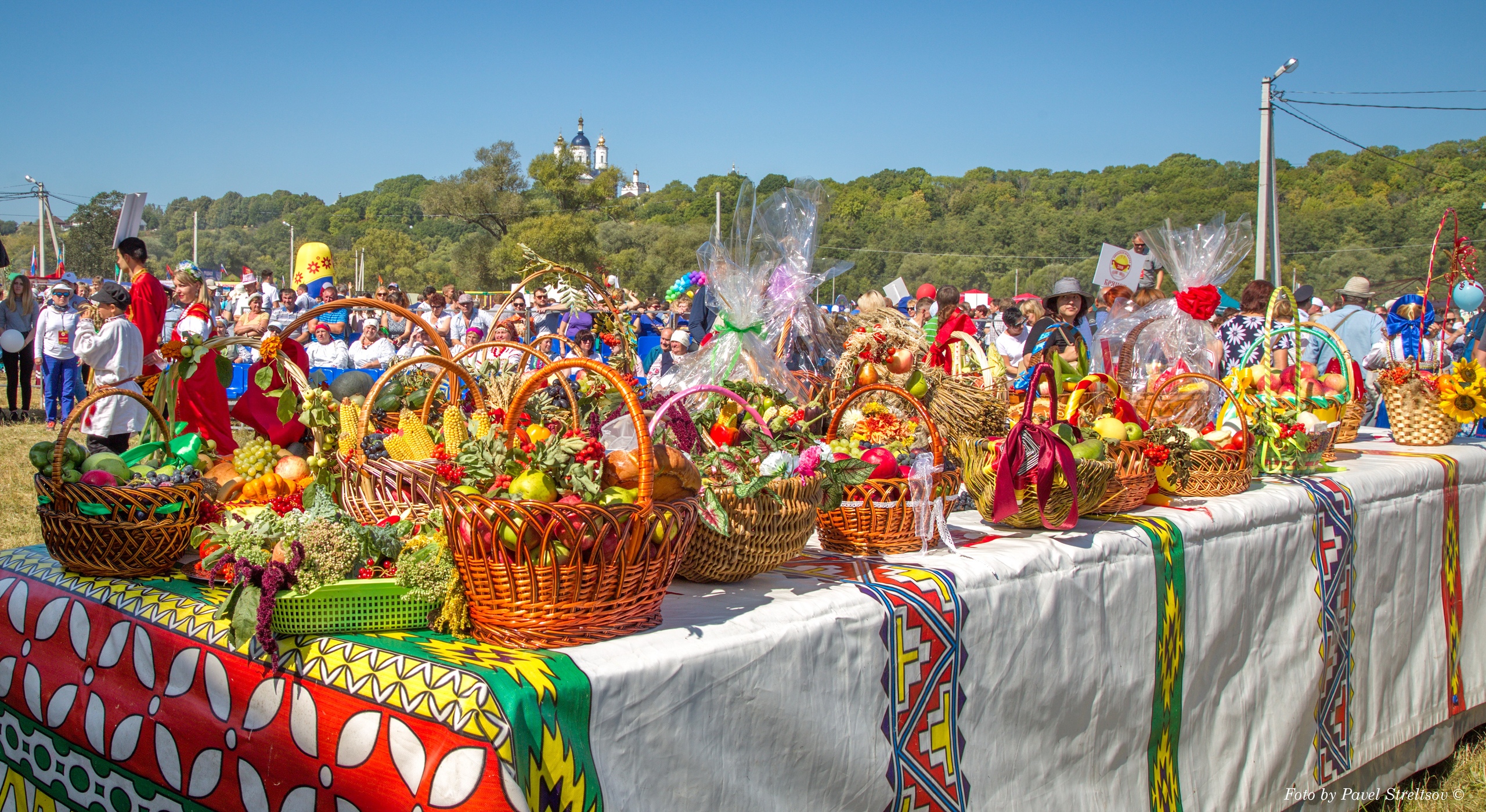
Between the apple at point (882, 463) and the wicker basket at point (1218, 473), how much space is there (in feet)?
3.42

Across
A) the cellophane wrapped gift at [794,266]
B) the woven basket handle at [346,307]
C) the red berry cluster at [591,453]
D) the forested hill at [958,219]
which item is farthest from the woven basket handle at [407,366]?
the forested hill at [958,219]

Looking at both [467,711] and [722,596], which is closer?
[467,711]

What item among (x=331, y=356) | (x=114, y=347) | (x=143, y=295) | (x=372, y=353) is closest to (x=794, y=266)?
(x=143, y=295)

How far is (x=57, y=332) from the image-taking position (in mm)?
9117

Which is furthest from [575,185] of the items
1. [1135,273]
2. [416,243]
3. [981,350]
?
[981,350]

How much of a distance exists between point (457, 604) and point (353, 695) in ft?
0.71

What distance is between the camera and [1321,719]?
2.86 m

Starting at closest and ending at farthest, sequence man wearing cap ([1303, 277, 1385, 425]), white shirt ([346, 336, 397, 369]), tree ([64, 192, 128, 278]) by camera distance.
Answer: man wearing cap ([1303, 277, 1385, 425]), white shirt ([346, 336, 397, 369]), tree ([64, 192, 128, 278])

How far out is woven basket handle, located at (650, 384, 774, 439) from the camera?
174 cm

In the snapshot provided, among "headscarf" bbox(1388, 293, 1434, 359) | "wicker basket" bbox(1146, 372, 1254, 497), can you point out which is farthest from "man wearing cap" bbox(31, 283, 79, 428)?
"headscarf" bbox(1388, 293, 1434, 359)

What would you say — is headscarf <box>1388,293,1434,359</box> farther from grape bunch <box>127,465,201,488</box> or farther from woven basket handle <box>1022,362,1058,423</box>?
grape bunch <box>127,465,201,488</box>

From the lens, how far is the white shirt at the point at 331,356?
8.92m

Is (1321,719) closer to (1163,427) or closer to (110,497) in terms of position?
(1163,427)

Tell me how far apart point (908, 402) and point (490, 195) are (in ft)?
148
